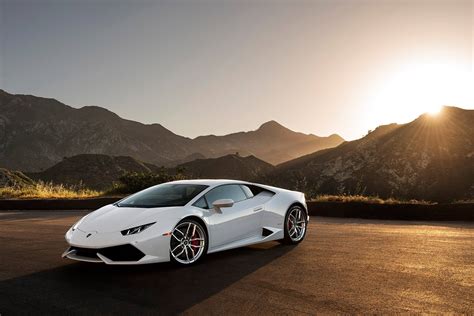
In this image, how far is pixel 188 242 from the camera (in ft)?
23.4

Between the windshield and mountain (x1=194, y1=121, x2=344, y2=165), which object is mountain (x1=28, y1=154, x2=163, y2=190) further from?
mountain (x1=194, y1=121, x2=344, y2=165)

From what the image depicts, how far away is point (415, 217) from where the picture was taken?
1497cm

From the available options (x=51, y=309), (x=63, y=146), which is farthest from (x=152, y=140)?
(x=51, y=309)

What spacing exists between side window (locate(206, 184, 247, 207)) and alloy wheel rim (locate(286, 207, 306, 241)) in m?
1.17

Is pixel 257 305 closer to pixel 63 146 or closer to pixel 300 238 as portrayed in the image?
pixel 300 238

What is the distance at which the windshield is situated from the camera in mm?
7566

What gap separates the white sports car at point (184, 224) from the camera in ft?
21.5

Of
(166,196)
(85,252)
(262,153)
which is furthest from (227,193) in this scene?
(262,153)

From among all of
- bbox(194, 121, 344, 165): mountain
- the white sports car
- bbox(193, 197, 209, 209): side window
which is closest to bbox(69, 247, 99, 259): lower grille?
the white sports car

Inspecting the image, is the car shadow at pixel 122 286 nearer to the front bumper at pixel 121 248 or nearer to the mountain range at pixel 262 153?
the front bumper at pixel 121 248

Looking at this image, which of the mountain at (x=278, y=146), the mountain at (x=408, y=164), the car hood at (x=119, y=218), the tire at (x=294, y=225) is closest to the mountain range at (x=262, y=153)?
the mountain at (x=408, y=164)

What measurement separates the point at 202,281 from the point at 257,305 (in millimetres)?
1263

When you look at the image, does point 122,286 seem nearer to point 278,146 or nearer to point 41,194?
point 41,194

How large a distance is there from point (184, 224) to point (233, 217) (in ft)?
3.38
